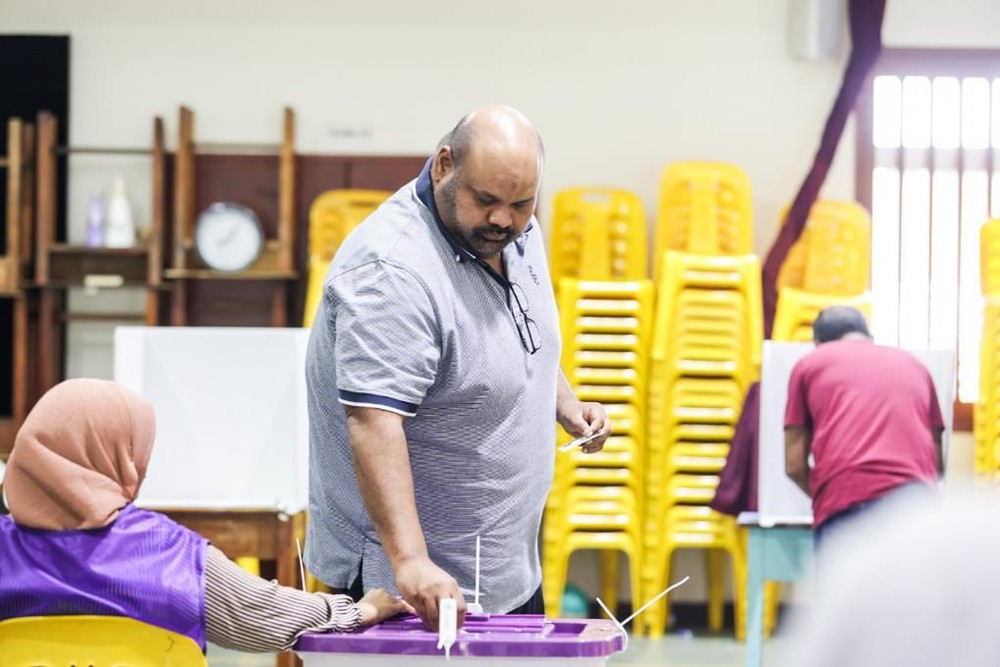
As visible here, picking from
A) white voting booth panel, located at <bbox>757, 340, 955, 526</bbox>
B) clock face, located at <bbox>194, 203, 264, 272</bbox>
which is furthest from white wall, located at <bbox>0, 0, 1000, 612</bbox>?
white voting booth panel, located at <bbox>757, 340, 955, 526</bbox>

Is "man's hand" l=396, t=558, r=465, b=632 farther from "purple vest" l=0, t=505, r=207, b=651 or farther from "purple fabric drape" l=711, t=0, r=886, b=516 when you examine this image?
"purple fabric drape" l=711, t=0, r=886, b=516

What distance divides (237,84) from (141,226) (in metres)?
0.79

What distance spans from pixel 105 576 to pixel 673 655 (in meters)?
4.15

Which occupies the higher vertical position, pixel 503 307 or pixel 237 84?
pixel 237 84

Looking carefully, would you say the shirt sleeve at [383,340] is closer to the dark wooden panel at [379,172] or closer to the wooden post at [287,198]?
the wooden post at [287,198]

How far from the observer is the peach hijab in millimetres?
2143

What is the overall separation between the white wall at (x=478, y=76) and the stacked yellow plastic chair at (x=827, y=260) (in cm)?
24

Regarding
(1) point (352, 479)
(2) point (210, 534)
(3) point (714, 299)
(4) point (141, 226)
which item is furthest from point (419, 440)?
(4) point (141, 226)

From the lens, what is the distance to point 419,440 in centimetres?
228

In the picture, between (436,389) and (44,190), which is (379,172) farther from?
(436,389)

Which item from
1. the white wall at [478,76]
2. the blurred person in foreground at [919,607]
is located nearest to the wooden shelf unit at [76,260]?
the white wall at [478,76]

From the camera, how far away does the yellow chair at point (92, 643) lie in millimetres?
2123

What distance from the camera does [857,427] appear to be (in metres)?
4.20

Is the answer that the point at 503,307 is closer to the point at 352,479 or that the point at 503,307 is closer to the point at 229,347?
the point at 352,479
